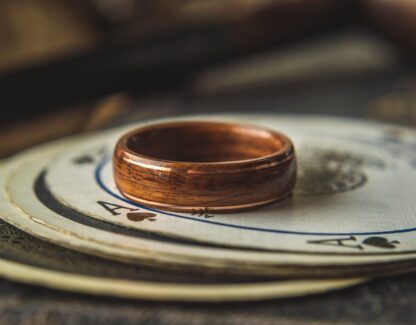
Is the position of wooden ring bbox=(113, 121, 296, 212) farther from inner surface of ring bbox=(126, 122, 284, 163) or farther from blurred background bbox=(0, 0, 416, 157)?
blurred background bbox=(0, 0, 416, 157)

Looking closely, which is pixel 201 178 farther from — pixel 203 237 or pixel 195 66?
pixel 195 66

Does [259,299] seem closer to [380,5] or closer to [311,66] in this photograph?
[380,5]

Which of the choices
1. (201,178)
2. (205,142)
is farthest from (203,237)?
(205,142)

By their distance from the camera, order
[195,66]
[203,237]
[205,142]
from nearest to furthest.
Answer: [203,237]
[205,142]
[195,66]

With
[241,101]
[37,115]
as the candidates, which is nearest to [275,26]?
[241,101]

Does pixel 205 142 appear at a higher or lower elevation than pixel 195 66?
higher

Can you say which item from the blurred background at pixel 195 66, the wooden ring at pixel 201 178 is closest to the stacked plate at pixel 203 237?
the wooden ring at pixel 201 178
